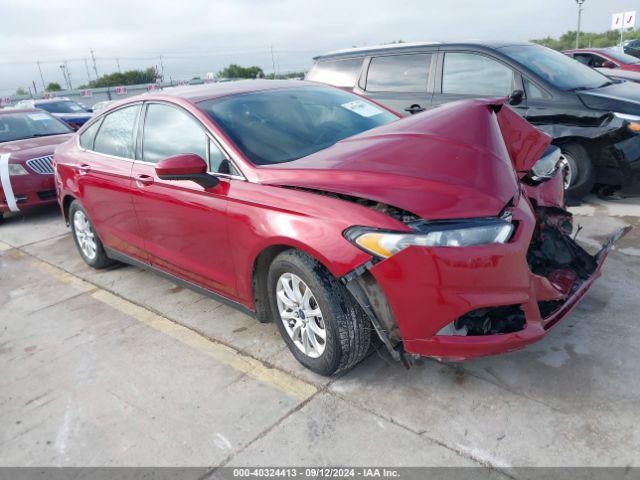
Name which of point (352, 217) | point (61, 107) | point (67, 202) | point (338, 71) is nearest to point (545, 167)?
point (352, 217)

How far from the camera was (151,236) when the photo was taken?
4008mm

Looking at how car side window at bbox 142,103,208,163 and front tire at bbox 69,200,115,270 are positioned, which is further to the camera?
front tire at bbox 69,200,115,270

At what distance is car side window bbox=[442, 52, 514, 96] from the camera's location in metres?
5.72

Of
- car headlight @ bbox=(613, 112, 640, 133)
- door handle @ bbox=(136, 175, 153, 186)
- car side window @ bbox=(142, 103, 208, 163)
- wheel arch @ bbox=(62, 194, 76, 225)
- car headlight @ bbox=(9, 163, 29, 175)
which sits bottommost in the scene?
wheel arch @ bbox=(62, 194, 76, 225)

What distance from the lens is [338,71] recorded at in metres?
7.15

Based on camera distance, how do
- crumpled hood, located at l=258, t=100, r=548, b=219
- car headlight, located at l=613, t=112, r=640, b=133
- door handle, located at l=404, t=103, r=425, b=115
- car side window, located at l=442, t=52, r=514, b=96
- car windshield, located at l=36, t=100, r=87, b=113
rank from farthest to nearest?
car windshield, located at l=36, t=100, r=87, b=113
door handle, located at l=404, t=103, r=425, b=115
car side window, located at l=442, t=52, r=514, b=96
car headlight, located at l=613, t=112, r=640, b=133
crumpled hood, located at l=258, t=100, r=548, b=219

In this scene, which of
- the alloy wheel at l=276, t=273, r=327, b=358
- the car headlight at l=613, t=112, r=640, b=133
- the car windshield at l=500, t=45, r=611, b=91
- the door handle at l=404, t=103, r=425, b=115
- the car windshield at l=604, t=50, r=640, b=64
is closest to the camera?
the alloy wheel at l=276, t=273, r=327, b=358

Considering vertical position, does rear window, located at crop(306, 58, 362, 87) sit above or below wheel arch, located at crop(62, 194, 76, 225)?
above

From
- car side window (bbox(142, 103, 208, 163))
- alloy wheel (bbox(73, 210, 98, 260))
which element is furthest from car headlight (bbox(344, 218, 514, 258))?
alloy wheel (bbox(73, 210, 98, 260))

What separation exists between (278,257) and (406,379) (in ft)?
3.18

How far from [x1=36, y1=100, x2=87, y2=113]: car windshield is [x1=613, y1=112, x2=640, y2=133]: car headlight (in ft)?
49.1

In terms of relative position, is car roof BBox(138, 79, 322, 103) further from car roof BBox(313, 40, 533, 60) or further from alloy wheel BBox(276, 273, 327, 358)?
car roof BBox(313, 40, 533, 60)

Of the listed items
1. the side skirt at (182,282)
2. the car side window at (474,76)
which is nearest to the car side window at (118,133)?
the side skirt at (182,282)

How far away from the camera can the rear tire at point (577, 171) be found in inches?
213
